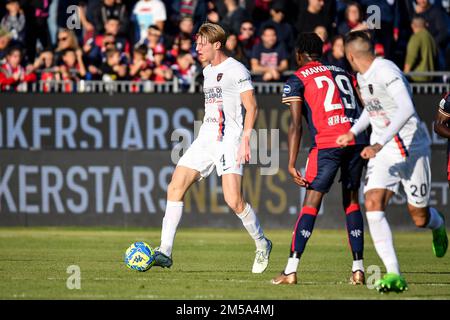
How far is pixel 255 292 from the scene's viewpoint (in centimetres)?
1032

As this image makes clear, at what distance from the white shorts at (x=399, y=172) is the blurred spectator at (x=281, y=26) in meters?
9.72

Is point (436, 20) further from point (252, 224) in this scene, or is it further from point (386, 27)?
point (252, 224)

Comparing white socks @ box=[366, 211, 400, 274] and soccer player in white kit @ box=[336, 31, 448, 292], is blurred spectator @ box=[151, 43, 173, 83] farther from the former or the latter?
white socks @ box=[366, 211, 400, 274]

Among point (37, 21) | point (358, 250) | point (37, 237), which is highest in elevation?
point (37, 21)

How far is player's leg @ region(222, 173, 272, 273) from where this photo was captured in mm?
12195

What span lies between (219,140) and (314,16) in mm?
8244

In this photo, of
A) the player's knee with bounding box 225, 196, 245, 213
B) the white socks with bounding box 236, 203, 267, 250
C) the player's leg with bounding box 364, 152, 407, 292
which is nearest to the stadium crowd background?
the white socks with bounding box 236, 203, 267, 250

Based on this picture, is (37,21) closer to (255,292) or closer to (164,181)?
(164,181)

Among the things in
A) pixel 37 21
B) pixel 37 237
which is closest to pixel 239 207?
pixel 37 237

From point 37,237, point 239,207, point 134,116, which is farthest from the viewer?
point 134,116

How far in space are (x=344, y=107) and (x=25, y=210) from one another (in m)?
9.98

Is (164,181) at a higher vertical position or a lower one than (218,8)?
lower

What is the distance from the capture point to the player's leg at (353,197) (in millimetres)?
11320

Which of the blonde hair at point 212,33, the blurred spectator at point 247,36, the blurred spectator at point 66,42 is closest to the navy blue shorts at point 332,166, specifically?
the blonde hair at point 212,33
